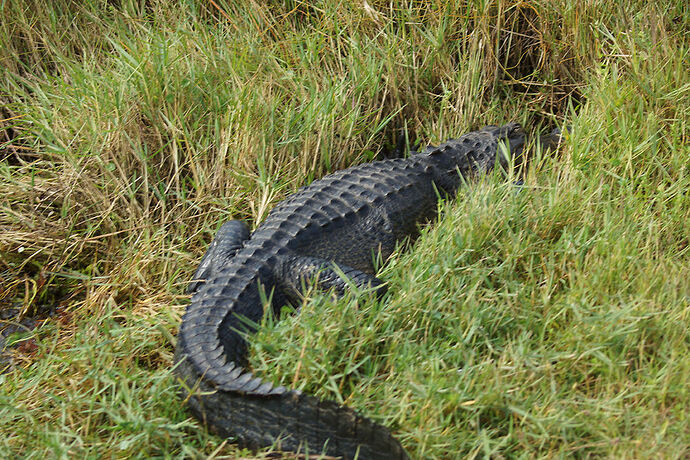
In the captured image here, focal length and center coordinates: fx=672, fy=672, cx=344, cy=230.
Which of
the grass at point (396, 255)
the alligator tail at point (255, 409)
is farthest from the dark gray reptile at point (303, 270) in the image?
the grass at point (396, 255)

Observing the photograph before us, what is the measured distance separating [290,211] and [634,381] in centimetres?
162

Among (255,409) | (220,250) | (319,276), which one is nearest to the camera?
(255,409)

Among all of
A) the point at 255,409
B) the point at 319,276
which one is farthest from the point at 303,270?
the point at 255,409

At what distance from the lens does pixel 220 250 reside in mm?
3064

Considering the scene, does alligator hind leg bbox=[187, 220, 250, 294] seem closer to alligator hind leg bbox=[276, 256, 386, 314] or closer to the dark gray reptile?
the dark gray reptile

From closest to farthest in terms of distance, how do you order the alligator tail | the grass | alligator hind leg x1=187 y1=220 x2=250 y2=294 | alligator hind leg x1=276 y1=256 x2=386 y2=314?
1. the alligator tail
2. the grass
3. alligator hind leg x1=276 y1=256 x2=386 y2=314
4. alligator hind leg x1=187 y1=220 x2=250 y2=294

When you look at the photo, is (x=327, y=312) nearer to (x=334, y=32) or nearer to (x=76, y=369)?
(x=76, y=369)

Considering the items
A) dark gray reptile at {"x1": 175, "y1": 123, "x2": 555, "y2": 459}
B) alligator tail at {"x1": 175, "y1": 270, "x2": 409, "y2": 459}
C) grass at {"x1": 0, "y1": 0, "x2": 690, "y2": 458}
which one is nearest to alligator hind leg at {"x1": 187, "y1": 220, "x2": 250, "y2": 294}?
dark gray reptile at {"x1": 175, "y1": 123, "x2": 555, "y2": 459}

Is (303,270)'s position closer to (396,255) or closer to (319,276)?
(319,276)

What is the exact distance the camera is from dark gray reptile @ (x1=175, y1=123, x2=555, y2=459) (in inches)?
82.2

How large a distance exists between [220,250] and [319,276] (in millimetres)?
519

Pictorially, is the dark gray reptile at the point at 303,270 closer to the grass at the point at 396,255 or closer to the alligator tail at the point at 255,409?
the alligator tail at the point at 255,409

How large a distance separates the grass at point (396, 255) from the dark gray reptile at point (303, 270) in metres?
0.12

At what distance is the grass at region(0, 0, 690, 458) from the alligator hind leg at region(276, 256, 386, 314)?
0.43 feet
